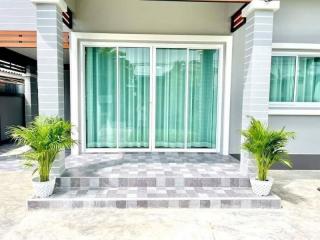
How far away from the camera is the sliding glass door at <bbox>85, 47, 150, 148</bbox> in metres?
5.82

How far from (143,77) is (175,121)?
1.22m

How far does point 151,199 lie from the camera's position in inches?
149

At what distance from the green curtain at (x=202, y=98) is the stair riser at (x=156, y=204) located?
2365 millimetres

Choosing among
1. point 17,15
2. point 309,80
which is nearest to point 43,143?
point 17,15

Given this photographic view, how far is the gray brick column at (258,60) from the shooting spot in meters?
4.20

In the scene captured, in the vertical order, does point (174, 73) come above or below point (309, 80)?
above

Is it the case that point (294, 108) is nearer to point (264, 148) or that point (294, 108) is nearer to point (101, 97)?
point (264, 148)

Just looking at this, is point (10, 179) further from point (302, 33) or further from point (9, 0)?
point (302, 33)

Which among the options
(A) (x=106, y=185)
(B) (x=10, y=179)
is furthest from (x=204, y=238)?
(B) (x=10, y=179)

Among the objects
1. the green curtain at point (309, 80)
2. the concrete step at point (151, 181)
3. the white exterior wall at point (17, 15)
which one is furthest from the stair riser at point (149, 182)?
the white exterior wall at point (17, 15)

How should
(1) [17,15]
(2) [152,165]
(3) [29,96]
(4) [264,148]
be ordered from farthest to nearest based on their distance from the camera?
(3) [29,96], (1) [17,15], (2) [152,165], (4) [264,148]

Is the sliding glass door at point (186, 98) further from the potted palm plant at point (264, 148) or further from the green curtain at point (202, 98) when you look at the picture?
the potted palm plant at point (264, 148)

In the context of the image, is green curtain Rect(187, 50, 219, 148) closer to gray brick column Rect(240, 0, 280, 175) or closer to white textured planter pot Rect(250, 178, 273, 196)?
Answer: gray brick column Rect(240, 0, 280, 175)

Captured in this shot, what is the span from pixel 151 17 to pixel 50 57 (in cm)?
246
